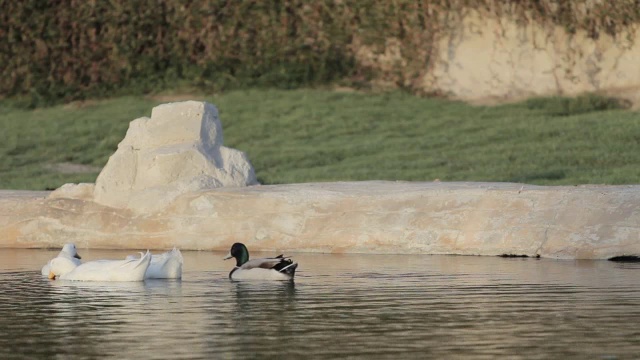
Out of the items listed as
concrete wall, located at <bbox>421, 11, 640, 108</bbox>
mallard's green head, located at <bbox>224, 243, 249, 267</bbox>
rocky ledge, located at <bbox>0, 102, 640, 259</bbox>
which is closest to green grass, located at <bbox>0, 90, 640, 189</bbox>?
concrete wall, located at <bbox>421, 11, 640, 108</bbox>

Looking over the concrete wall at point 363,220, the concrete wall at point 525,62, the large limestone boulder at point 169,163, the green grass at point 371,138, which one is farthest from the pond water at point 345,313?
the concrete wall at point 525,62

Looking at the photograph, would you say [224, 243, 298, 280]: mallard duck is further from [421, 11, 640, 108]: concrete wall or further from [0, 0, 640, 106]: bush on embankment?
[0, 0, 640, 106]: bush on embankment

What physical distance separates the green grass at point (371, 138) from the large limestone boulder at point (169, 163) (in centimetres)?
917

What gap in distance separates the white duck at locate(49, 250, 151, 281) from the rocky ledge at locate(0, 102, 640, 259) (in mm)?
4971

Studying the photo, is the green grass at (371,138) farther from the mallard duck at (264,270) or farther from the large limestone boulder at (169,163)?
the mallard duck at (264,270)

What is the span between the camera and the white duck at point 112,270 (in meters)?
20.9

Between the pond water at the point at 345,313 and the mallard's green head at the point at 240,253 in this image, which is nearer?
the pond water at the point at 345,313

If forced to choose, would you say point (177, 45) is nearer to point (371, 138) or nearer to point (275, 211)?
point (371, 138)

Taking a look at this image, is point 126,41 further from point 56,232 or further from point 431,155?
point 56,232

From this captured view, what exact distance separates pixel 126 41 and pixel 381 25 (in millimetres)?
7724

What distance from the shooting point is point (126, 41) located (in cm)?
4969

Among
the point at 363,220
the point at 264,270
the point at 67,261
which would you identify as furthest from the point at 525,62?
the point at 67,261

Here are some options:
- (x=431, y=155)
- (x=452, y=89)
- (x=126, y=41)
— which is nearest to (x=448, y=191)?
(x=431, y=155)

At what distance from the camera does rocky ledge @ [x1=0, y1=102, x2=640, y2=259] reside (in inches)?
947
